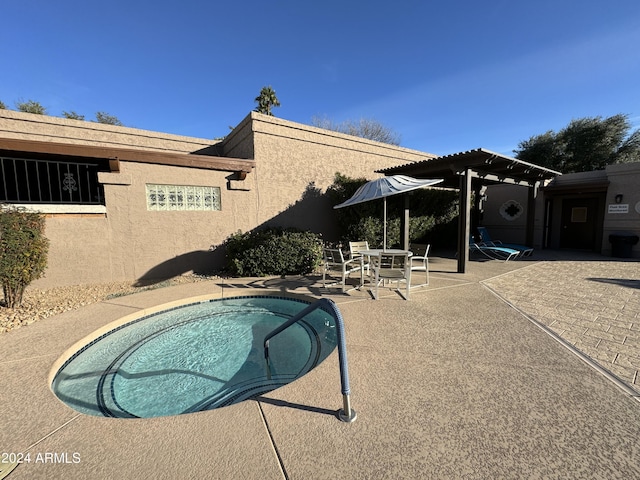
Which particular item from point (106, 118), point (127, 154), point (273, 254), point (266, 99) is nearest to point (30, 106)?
point (106, 118)

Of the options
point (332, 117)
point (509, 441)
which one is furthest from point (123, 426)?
point (332, 117)

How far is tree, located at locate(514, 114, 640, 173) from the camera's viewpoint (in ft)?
62.8

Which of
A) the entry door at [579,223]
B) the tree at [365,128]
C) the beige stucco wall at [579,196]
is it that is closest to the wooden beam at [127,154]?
the beige stucco wall at [579,196]

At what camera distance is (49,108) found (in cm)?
1792

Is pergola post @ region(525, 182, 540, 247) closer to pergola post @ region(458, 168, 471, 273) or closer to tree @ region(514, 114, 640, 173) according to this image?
pergola post @ region(458, 168, 471, 273)

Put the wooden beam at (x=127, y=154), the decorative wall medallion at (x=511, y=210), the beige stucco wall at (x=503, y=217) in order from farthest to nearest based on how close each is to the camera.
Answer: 1. the decorative wall medallion at (x=511, y=210)
2. the beige stucco wall at (x=503, y=217)
3. the wooden beam at (x=127, y=154)

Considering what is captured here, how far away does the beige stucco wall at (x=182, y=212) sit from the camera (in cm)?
658

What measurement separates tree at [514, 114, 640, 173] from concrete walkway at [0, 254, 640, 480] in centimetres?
2428

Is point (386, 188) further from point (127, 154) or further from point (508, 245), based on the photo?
point (508, 245)

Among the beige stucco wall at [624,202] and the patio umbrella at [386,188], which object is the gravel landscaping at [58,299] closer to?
the patio umbrella at [386,188]

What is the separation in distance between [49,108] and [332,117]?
21546 mm

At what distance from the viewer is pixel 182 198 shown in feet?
25.0

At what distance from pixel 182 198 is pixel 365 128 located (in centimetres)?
2334

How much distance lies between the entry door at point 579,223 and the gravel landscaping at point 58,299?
16006 mm
